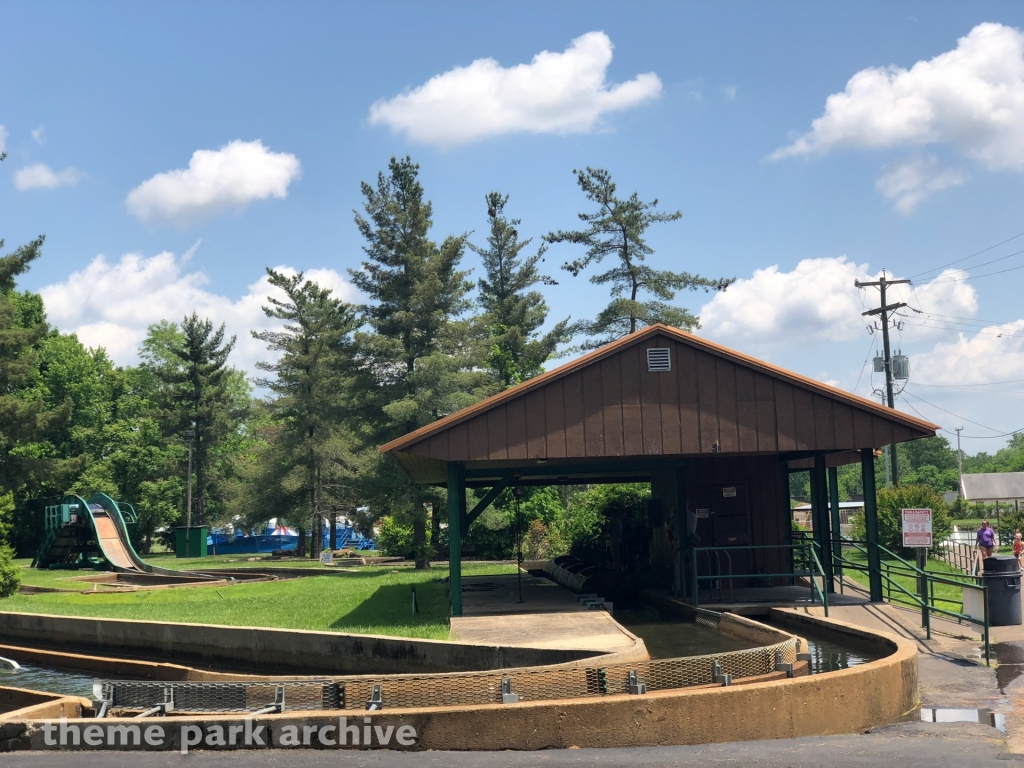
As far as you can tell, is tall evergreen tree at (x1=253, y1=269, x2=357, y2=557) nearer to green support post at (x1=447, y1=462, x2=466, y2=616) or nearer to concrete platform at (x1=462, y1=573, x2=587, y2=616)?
concrete platform at (x1=462, y1=573, x2=587, y2=616)

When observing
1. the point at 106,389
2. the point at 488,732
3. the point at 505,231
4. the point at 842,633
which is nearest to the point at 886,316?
the point at 505,231

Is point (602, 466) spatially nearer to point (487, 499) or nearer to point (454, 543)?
point (487, 499)

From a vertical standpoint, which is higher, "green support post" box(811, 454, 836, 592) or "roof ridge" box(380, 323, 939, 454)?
"roof ridge" box(380, 323, 939, 454)

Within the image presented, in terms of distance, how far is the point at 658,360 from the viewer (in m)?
15.8

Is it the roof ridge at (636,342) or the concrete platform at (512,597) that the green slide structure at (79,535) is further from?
the roof ridge at (636,342)

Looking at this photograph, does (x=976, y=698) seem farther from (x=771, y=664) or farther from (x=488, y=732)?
(x=488, y=732)

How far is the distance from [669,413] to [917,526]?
13.4 feet

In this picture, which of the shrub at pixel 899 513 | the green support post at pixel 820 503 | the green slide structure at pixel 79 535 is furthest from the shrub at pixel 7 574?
the shrub at pixel 899 513

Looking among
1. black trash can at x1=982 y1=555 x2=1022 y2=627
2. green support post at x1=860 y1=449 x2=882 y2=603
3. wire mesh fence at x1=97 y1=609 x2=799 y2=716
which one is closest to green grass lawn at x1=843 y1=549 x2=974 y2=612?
green support post at x1=860 y1=449 x2=882 y2=603

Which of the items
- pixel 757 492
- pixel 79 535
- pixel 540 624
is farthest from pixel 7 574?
pixel 79 535

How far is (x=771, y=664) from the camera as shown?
33.1 ft

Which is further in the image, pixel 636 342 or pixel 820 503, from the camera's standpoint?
pixel 820 503

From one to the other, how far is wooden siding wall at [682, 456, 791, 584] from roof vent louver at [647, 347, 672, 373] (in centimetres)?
404

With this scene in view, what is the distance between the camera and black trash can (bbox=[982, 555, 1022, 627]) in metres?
13.7
